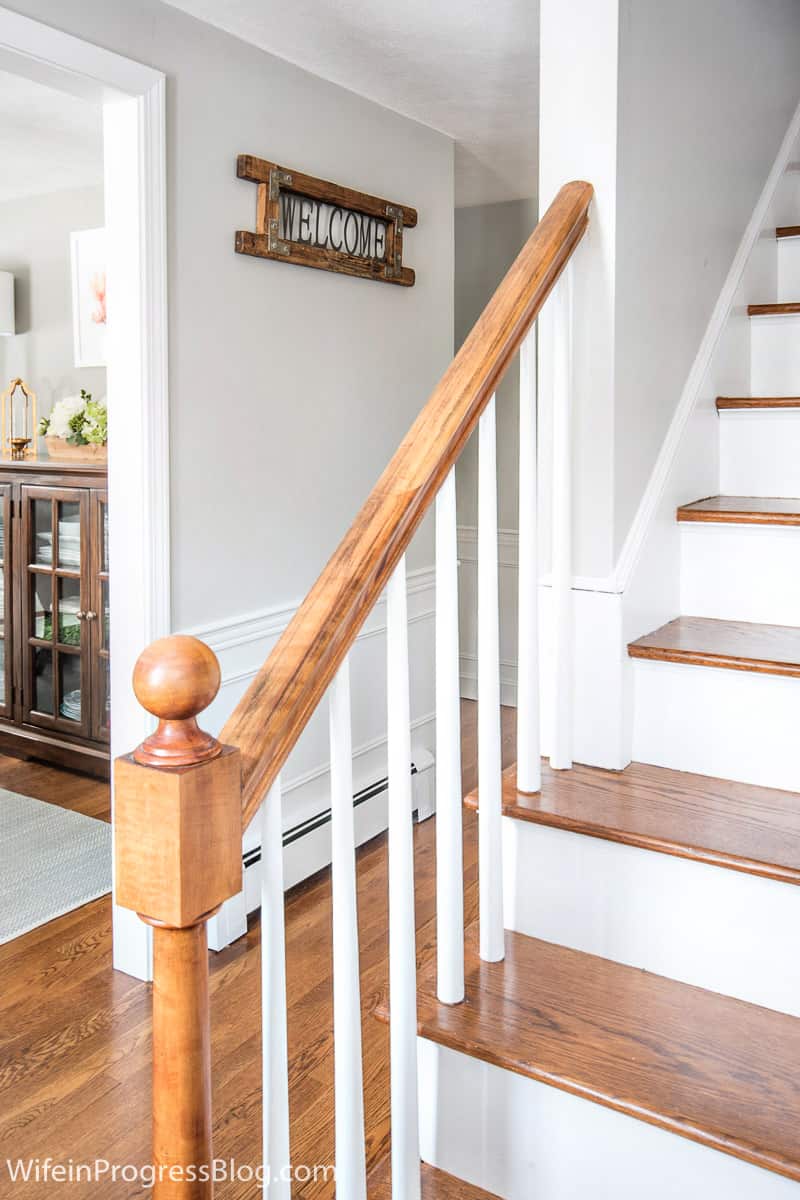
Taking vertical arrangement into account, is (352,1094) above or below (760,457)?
below

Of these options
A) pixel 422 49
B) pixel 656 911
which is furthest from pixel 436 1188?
pixel 422 49

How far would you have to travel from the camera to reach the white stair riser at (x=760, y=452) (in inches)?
80.7

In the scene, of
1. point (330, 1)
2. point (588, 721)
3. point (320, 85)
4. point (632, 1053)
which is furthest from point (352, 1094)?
point (320, 85)

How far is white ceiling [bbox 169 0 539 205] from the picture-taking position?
236cm

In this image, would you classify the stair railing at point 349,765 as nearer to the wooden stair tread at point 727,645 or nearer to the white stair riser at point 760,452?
the wooden stair tread at point 727,645

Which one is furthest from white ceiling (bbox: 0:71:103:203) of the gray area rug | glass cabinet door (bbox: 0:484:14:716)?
the gray area rug

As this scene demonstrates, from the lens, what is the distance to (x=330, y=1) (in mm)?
2309

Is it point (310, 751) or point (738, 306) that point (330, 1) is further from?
point (310, 751)

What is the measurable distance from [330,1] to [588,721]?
1749mm

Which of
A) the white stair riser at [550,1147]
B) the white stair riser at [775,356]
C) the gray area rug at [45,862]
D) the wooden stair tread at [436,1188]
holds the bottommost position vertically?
the gray area rug at [45,862]

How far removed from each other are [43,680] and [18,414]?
144 cm

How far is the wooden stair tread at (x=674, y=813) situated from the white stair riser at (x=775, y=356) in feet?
3.53

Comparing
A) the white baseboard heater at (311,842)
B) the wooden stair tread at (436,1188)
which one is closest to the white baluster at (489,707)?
the wooden stair tread at (436,1188)

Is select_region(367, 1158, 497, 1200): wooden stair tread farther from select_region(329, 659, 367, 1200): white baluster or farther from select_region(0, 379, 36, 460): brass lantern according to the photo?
select_region(0, 379, 36, 460): brass lantern
